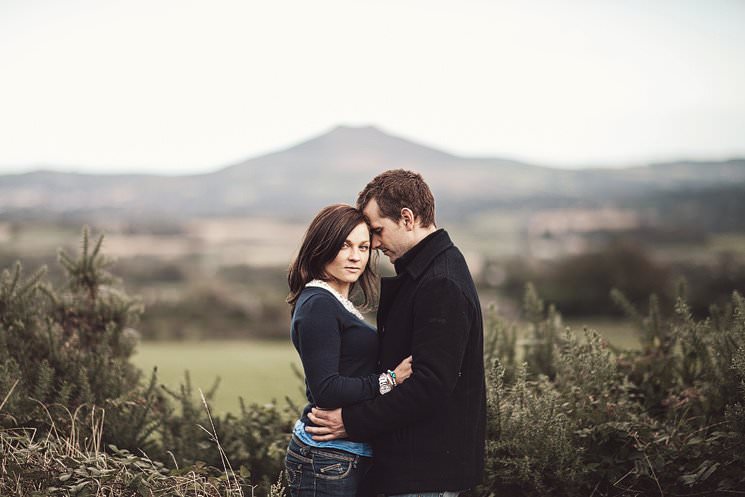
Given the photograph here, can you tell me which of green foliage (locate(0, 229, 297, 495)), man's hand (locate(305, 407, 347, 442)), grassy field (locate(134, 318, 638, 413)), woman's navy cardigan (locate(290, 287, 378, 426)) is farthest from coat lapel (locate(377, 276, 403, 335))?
grassy field (locate(134, 318, 638, 413))

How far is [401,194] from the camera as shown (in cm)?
285

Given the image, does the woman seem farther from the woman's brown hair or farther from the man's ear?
the man's ear

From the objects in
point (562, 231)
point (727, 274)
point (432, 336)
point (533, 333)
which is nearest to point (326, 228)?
point (432, 336)

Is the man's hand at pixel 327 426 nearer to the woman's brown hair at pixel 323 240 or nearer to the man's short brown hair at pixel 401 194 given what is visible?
the woman's brown hair at pixel 323 240

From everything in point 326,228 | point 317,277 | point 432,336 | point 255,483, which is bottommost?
point 255,483

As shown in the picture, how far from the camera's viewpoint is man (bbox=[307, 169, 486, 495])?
2658 mm

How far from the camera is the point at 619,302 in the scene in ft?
16.6

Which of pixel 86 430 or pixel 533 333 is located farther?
pixel 533 333

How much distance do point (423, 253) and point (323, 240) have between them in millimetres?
391

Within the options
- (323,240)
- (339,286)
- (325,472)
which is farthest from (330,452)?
(323,240)

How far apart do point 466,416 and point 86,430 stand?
248 centimetres

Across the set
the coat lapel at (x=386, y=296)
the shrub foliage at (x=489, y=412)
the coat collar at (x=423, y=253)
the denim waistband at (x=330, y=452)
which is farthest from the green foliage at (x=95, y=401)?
the coat collar at (x=423, y=253)

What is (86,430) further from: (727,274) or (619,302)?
(727,274)

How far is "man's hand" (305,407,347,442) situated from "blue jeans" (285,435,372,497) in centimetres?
7
